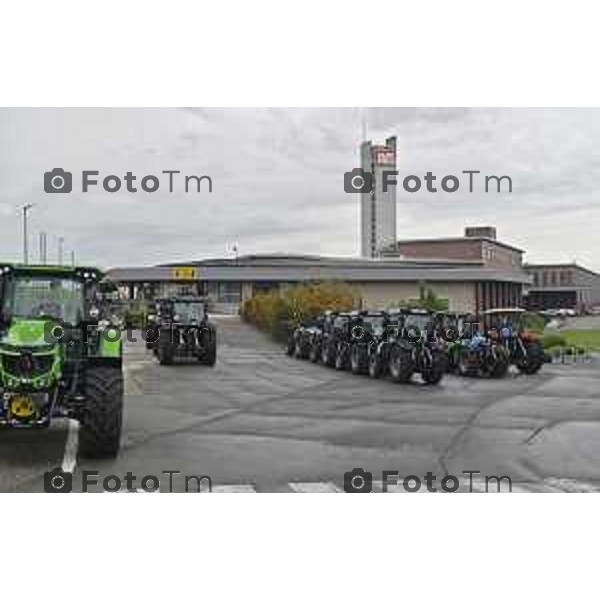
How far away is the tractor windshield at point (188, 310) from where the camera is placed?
26.0 metres

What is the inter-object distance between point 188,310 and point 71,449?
15.3m

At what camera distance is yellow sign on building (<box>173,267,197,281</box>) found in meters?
25.9

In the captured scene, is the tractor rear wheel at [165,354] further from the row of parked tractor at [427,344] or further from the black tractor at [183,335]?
A: the row of parked tractor at [427,344]

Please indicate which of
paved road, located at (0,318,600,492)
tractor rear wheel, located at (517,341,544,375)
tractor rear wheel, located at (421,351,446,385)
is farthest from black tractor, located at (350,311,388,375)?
tractor rear wheel, located at (517,341,544,375)

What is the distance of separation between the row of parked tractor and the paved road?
89 cm

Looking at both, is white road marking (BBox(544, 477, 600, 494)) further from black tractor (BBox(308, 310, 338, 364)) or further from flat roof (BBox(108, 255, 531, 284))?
flat roof (BBox(108, 255, 531, 284))

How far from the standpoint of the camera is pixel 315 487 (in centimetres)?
922

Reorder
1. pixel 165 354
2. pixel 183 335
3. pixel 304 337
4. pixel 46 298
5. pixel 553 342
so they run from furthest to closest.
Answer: pixel 553 342 → pixel 304 337 → pixel 183 335 → pixel 165 354 → pixel 46 298

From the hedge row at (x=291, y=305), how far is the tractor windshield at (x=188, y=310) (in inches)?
180

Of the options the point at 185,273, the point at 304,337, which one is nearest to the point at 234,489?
the point at 185,273

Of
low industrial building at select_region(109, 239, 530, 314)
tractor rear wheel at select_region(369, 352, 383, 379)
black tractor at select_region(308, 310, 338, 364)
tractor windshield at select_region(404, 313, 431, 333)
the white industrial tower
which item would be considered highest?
the white industrial tower

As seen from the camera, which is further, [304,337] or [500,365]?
[304,337]

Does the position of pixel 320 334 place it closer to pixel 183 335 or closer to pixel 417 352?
pixel 183 335

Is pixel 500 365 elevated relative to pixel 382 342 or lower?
lower
